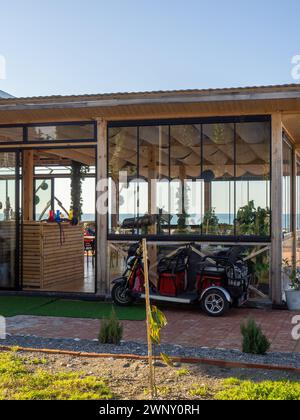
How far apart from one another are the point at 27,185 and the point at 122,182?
2538 mm

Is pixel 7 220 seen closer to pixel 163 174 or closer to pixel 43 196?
pixel 163 174

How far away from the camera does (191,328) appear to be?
22.7ft

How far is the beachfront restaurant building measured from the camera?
8359mm

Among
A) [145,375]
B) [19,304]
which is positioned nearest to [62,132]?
[19,304]

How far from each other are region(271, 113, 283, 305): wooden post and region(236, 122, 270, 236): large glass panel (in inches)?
5.0

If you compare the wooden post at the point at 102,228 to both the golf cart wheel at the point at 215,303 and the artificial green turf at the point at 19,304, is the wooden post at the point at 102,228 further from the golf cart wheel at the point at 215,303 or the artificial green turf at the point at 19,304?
the golf cart wheel at the point at 215,303

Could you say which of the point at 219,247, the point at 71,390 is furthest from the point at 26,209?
the point at 71,390

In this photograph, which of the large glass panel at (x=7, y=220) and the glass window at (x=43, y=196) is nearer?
the large glass panel at (x=7, y=220)

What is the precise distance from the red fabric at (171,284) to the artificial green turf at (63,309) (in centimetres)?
45

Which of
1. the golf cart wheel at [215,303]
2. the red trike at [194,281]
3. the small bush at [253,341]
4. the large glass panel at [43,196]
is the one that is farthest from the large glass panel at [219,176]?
the large glass panel at [43,196]

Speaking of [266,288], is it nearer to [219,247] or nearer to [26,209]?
[219,247]

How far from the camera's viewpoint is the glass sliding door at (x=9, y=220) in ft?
32.0

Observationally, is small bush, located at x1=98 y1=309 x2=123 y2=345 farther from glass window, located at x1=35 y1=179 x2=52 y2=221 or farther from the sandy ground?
glass window, located at x1=35 y1=179 x2=52 y2=221
